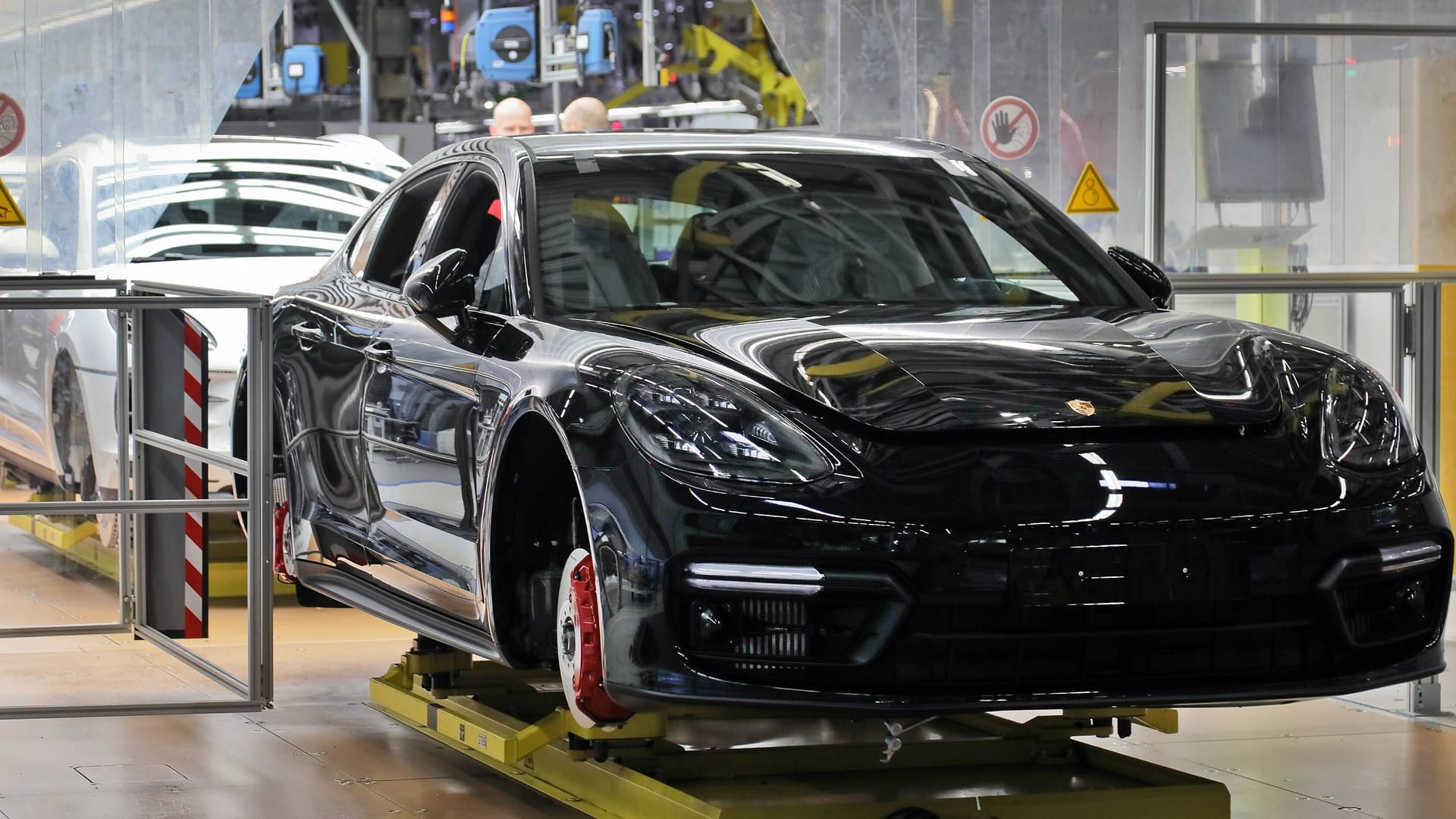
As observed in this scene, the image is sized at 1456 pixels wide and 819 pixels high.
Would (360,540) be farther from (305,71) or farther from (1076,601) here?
(305,71)

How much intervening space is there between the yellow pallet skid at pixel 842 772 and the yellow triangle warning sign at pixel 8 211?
3.92 metres

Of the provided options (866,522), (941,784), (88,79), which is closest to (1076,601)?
(866,522)

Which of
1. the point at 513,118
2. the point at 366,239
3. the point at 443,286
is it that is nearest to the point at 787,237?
the point at 443,286

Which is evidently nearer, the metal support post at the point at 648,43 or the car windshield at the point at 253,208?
the car windshield at the point at 253,208

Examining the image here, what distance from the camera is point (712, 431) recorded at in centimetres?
361

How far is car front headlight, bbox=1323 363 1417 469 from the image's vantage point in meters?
3.79

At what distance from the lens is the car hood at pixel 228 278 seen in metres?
7.73

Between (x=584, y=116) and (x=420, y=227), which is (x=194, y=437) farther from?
(x=584, y=116)

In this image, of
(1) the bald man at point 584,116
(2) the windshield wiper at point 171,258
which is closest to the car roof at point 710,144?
(2) the windshield wiper at point 171,258

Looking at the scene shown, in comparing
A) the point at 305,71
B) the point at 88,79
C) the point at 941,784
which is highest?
the point at 305,71

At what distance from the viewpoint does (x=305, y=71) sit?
20859 mm

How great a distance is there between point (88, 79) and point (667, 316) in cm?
525

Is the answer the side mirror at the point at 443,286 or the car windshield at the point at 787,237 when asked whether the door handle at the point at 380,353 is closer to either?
the side mirror at the point at 443,286

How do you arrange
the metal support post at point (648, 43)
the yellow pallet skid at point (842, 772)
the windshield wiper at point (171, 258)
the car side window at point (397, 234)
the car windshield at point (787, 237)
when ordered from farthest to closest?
the metal support post at point (648, 43), the windshield wiper at point (171, 258), the car side window at point (397, 234), the car windshield at point (787, 237), the yellow pallet skid at point (842, 772)
